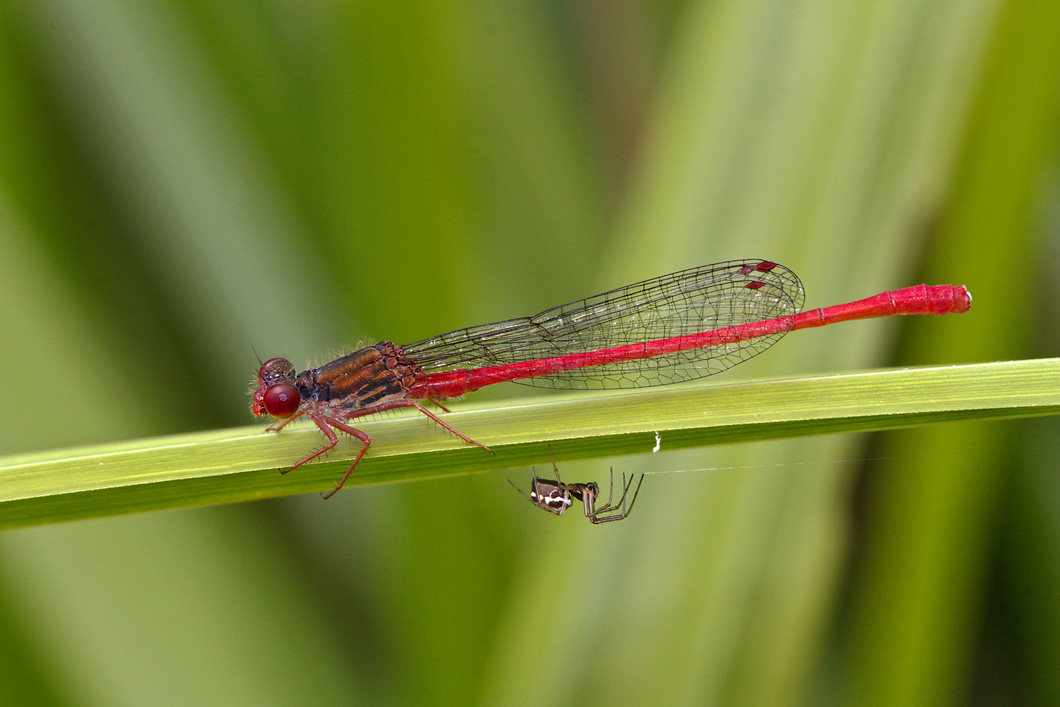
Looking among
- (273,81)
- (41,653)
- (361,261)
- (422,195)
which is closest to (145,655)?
(41,653)

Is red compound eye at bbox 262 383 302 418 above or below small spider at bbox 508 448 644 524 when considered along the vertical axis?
above

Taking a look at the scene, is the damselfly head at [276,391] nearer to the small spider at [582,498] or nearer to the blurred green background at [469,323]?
the blurred green background at [469,323]

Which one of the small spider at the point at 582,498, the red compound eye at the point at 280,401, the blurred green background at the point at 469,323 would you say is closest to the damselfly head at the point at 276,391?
the red compound eye at the point at 280,401

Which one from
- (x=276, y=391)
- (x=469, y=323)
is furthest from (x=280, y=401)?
(x=469, y=323)

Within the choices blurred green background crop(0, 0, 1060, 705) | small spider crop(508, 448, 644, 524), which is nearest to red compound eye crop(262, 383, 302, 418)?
blurred green background crop(0, 0, 1060, 705)

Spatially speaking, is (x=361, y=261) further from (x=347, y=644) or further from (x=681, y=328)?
(x=347, y=644)

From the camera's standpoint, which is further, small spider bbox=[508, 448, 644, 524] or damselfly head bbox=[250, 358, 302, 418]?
damselfly head bbox=[250, 358, 302, 418]

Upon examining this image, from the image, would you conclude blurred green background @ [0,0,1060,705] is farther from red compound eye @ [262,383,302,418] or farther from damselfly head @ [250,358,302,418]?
red compound eye @ [262,383,302,418]
